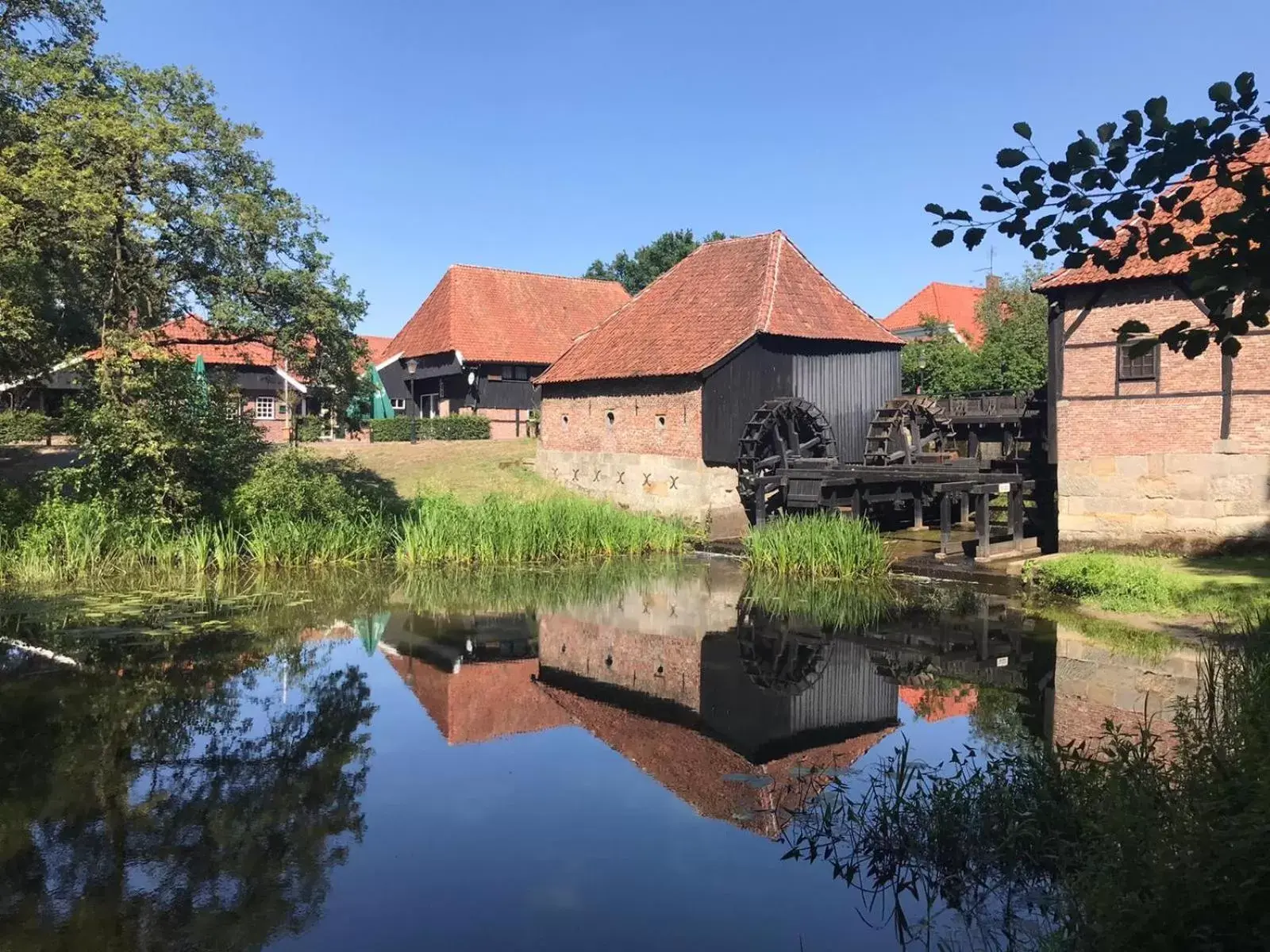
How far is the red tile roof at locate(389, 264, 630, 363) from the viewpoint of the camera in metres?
30.1

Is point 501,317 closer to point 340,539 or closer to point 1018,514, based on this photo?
point 340,539

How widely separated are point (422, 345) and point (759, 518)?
16255 mm

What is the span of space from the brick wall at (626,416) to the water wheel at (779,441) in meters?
1.15

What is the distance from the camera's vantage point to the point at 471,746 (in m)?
8.19

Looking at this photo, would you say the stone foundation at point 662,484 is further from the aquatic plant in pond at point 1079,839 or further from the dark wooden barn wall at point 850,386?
the aquatic plant in pond at point 1079,839

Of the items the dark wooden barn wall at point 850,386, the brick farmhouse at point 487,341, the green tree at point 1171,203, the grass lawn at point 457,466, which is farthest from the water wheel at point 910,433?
the green tree at point 1171,203

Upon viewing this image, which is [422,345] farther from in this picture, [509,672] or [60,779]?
[60,779]

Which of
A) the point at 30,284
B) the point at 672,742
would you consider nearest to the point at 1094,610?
the point at 672,742

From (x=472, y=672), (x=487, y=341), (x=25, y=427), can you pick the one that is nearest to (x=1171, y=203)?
(x=472, y=672)

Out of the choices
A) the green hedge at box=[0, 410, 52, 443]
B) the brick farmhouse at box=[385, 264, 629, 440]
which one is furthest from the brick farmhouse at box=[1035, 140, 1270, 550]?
the green hedge at box=[0, 410, 52, 443]

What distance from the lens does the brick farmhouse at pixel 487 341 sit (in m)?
30.1

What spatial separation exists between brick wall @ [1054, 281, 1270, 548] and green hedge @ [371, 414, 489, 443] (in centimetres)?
1756

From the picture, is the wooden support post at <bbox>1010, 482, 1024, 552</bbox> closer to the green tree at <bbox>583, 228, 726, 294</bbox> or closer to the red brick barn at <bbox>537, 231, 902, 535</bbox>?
the red brick barn at <bbox>537, 231, 902, 535</bbox>

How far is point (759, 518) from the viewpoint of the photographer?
755 inches
